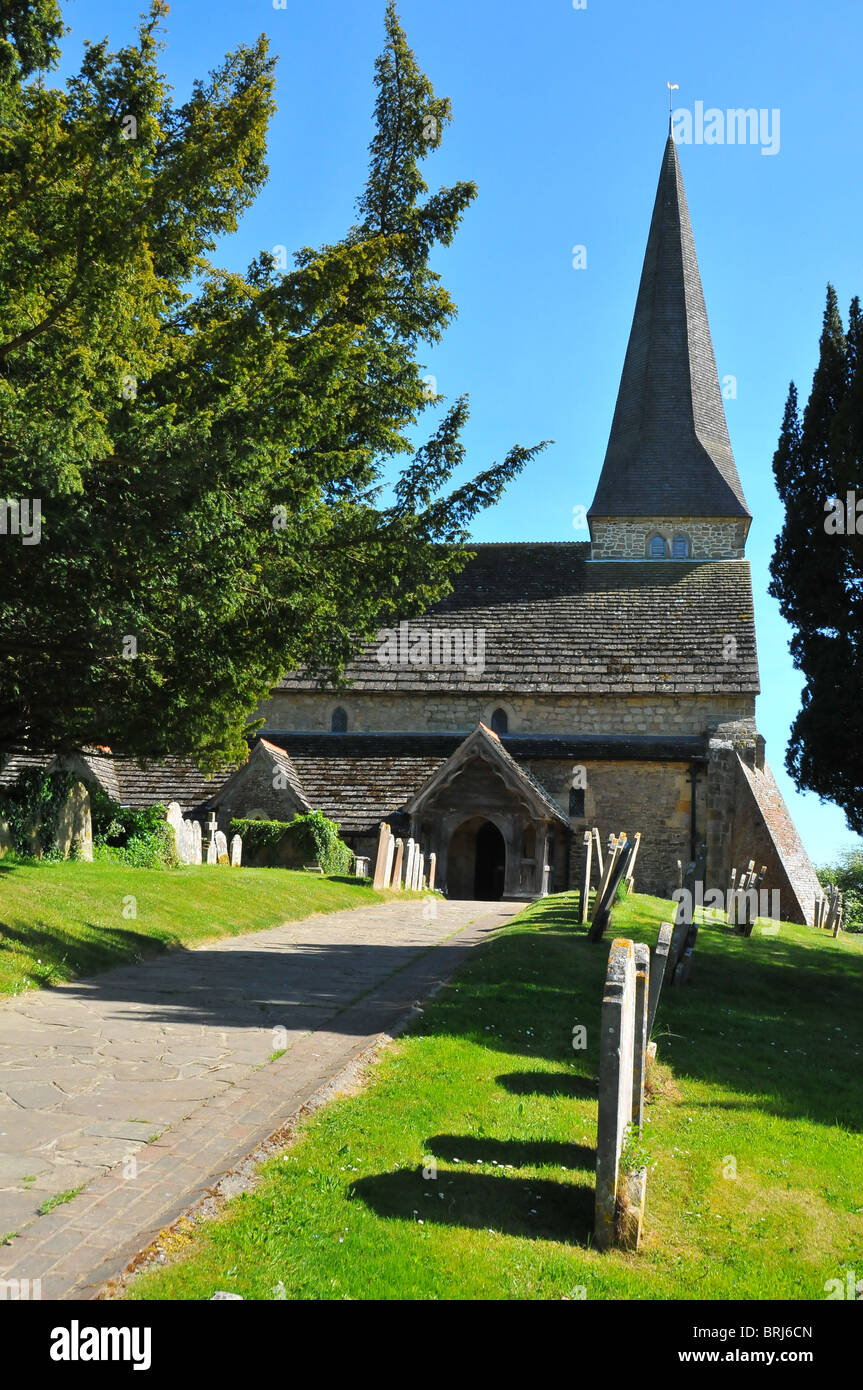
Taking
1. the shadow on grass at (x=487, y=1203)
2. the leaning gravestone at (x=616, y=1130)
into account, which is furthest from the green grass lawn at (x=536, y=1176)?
the leaning gravestone at (x=616, y=1130)

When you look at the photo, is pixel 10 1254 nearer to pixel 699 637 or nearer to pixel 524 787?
pixel 524 787

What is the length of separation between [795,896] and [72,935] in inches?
648

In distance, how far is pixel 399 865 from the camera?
21422mm

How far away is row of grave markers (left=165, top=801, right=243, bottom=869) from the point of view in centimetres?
1809

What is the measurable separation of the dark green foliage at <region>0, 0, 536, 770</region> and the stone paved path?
312 centimetres

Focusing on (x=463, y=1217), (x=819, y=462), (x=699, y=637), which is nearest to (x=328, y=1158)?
(x=463, y=1217)

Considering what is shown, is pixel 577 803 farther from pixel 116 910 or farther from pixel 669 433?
pixel 116 910

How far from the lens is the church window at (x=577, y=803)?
86.8ft

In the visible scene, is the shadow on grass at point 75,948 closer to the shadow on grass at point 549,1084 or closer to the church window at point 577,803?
the shadow on grass at point 549,1084

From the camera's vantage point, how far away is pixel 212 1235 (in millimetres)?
4000

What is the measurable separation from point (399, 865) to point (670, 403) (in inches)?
892

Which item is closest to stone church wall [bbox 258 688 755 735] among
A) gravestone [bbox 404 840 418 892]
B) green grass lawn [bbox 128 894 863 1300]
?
gravestone [bbox 404 840 418 892]

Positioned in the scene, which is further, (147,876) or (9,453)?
(147,876)

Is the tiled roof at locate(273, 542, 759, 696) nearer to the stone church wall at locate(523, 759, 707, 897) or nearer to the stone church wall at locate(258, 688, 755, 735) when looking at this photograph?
the stone church wall at locate(258, 688, 755, 735)
